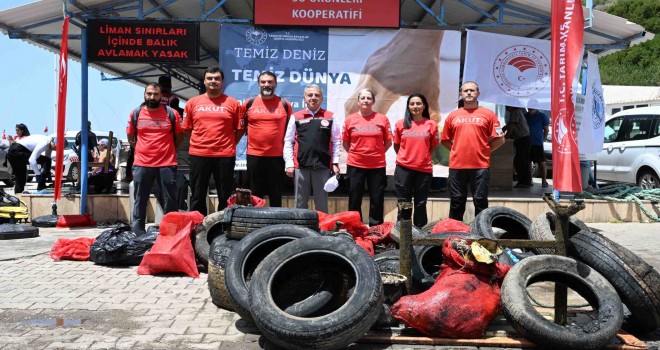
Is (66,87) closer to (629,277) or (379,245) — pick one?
(379,245)

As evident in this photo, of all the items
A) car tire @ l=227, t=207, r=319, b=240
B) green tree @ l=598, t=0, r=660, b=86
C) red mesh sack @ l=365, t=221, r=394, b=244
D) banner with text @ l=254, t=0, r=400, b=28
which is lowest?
red mesh sack @ l=365, t=221, r=394, b=244

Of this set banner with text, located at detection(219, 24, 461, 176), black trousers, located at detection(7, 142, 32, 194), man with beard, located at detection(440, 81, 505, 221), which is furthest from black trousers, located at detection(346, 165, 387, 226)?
black trousers, located at detection(7, 142, 32, 194)

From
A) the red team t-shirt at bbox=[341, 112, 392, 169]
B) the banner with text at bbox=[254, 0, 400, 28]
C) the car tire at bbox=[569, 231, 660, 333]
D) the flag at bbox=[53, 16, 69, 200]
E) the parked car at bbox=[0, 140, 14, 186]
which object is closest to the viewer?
the car tire at bbox=[569, 231, 660, 333]

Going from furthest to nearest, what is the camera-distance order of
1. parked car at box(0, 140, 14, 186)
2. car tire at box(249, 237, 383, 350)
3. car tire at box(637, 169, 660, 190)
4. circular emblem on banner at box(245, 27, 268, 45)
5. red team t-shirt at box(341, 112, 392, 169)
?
1. parked car at box(0, 140, 14, 186)
2. car tire at box(637, 169, 660, 190)
3. circular emblem on banner at box(245, 27, 268, 45)
4. red team t-shirt at box(341, 112, 392, 169)
5. car tire at box(249, 237, 383, 350)

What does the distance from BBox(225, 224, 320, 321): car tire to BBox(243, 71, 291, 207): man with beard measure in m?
2.64

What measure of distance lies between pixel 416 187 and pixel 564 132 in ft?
5.45

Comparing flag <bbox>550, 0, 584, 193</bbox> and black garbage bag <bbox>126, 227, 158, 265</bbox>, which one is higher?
flag <bbox>550, 0, 584, 193</bbox>

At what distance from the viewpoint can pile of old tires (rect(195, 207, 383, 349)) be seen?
3.69 meters

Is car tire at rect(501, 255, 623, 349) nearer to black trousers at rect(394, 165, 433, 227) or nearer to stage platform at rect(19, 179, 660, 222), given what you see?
black trousers at rect(394, 165, 433, 227)

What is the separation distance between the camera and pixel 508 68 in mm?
9633

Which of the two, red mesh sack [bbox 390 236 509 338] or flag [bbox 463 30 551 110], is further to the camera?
flag [bbox 463 30 551 110]

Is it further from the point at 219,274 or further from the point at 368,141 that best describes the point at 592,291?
the point at 368,141

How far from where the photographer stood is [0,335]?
4.12m

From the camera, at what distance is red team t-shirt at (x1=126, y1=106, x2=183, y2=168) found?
24.5ft
